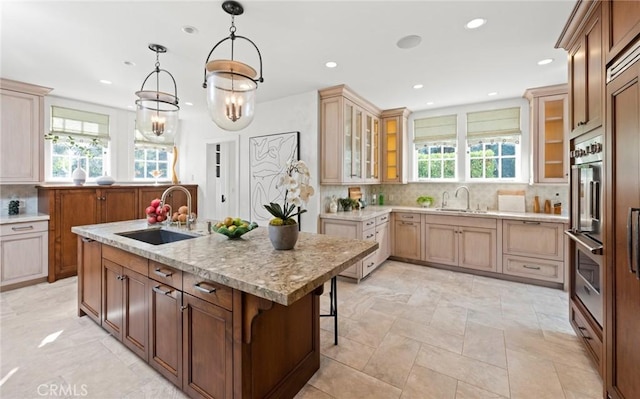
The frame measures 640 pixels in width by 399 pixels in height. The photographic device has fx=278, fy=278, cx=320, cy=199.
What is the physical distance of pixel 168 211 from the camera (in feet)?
9.39

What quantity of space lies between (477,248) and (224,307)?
3.88 meters

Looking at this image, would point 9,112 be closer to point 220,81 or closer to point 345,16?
point 220,81

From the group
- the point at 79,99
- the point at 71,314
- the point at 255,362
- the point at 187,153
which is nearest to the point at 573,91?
the point at 255,362

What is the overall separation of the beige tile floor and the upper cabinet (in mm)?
1726

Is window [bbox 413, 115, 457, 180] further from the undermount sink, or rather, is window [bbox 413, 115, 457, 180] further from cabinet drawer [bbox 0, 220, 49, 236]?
cabinet drawer [bbox 0, 220, 49, 236]

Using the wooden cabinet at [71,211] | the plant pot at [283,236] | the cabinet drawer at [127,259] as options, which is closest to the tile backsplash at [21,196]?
the wooden cabinet at [71,211]

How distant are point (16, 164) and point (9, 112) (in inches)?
26.0

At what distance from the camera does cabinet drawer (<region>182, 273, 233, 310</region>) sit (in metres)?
1.44

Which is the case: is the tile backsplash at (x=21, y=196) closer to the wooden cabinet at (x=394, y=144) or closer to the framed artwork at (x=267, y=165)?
the framed artwork at (x=267, y=165)

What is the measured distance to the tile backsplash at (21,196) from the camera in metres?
3.89

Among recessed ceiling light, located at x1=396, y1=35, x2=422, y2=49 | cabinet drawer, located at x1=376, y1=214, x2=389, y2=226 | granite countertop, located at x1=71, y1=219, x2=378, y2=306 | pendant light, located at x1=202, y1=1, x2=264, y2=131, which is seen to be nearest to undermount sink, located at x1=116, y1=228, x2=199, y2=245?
granite countertop, located at x1=71, y1=219, x2=378, y2=306

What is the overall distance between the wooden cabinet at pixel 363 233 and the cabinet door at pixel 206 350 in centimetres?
244

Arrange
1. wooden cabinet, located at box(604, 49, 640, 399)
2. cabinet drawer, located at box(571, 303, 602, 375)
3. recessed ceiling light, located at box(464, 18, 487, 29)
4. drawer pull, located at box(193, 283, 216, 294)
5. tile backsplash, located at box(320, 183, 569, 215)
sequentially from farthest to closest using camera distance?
tile backsplash, located at box(320, 183, 569, 215) < recessed ceiling light, located at box(464, 18, 487, 29) < cabinet drawer, located at box(571, 303, 602, 375) < drawer pull, located at box(193, 283, 216, 294) < wooden cabinet, located at box(604, 49, 640, 399)

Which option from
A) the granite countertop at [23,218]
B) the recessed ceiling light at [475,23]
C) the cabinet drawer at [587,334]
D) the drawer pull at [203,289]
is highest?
the recessed ceiling light at [475,23]
